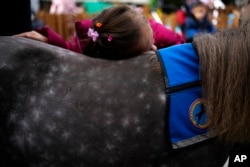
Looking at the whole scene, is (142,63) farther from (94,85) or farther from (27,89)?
(27,89)

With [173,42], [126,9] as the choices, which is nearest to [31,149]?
[126,9]

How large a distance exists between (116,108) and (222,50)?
35 centimetres

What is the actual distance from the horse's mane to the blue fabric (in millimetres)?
26

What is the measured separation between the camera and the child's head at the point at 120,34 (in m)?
1.25

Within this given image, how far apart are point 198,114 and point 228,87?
115mm

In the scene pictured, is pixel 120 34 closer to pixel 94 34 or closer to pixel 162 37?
pixel 94 34

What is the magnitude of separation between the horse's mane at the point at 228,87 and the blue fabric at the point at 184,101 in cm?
3

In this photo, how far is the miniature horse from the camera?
3.67 feet

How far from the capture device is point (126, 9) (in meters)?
1.30

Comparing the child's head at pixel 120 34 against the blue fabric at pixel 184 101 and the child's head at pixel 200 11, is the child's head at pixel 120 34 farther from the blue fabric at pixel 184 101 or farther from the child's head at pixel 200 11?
the child's head at pixel 200 11

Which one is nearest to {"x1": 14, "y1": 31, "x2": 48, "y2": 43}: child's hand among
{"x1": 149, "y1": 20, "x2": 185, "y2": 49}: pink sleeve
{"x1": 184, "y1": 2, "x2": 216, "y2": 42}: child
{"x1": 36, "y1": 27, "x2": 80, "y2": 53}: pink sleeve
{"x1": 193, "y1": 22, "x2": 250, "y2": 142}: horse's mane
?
{"x1": 36, "y1": 27, "x2": 80, "y2": 53}: pink sleeve

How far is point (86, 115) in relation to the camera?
1.13 m

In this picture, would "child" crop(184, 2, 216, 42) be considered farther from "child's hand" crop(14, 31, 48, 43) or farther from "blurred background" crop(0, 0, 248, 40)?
"child's hand" crop(14, 31, 48, 43)

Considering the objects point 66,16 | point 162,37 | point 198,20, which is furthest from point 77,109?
point 66,16
